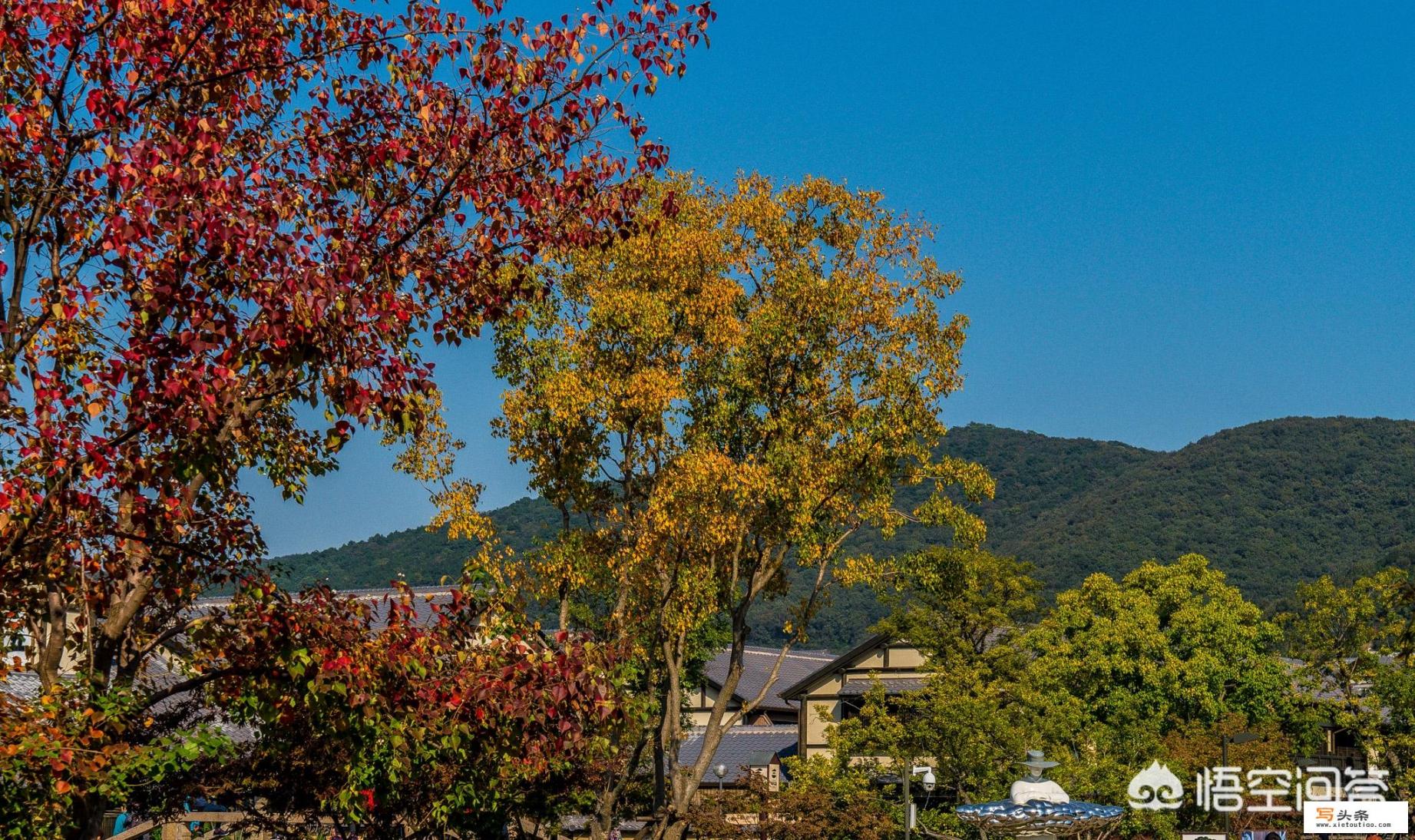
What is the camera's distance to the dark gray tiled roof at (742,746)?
4759 centimetres

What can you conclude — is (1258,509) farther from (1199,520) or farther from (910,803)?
(910,803)

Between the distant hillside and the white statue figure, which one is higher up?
the distant hillside

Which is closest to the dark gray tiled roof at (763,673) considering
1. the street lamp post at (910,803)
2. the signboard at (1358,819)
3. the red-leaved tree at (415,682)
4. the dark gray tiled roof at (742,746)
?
the dark gray tiled roof at (742,746)

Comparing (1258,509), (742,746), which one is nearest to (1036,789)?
(742,746)

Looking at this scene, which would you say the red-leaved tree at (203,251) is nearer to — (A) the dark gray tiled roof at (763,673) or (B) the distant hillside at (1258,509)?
(A) the dark gray tiled roof at (763,673)

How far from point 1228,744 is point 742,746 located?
20.4m

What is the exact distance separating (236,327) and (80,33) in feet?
5.04

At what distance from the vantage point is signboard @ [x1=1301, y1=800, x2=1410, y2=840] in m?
30.6

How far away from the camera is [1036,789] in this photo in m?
20.3

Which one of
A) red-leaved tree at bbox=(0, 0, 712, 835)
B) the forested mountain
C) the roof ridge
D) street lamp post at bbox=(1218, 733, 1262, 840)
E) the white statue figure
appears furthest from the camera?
the forested mountain

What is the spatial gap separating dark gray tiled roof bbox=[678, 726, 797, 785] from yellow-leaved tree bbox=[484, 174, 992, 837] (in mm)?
25566

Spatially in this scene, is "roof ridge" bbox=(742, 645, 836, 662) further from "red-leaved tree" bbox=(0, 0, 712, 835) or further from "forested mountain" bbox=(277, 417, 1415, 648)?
"red-leaved tree" bbox=(0, 0, 712, 835)

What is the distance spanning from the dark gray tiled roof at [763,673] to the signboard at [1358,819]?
23.4 meters

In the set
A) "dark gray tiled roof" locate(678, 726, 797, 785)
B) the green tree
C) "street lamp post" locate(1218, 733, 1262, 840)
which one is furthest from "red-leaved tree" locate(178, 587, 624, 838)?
"dark gray tiled roof" locate(678, 726, 797, 785)
